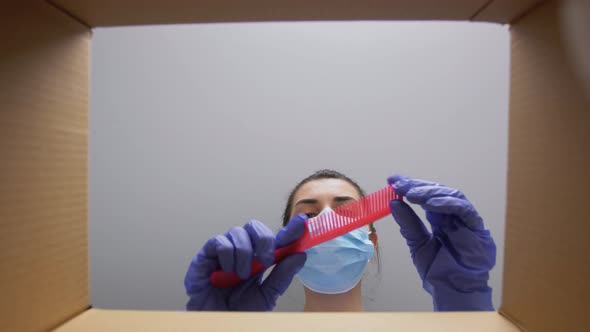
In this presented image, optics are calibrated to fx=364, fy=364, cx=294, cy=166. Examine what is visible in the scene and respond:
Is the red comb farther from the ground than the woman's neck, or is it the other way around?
the red comb

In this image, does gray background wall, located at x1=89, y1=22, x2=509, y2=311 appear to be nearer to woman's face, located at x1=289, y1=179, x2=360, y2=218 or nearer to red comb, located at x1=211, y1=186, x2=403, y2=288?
woman's face, located at x1=289, y1=179, x2=360, y2=218

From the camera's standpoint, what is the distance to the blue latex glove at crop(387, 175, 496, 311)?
2.47ft

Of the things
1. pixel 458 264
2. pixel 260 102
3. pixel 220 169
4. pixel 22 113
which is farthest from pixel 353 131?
pixel 22 113

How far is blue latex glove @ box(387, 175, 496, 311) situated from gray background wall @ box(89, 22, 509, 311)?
76cm

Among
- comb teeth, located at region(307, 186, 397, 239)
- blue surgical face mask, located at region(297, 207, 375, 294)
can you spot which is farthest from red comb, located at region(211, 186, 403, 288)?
blue surgical face mask, located at region(297, 207, 375, 294)

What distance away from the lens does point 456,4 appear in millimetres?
330

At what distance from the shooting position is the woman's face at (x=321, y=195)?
129 centimetres

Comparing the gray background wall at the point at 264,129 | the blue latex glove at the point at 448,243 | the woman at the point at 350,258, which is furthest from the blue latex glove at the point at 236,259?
the gray background wall at the point at 264,129

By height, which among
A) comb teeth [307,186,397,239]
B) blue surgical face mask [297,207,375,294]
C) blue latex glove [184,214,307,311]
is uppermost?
comb teeth [307,186,397,239]

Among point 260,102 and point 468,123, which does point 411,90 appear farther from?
point 260,102

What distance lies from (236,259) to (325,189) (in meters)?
0.73

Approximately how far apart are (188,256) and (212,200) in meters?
0.28

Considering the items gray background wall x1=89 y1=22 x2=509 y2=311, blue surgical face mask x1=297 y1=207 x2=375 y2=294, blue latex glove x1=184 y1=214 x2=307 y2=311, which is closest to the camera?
blue latex glove x1=184 y1=214 x2=307 y2=311

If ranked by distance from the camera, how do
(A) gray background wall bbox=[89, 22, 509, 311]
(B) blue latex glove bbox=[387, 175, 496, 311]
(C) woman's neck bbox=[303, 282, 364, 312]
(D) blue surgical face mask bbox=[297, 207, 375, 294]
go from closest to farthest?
(B) blue latex glove bbox=[387, 175, 496, 311], (D) blue surgical face mask bbox=[297, 207, 375, 294], (C) woman's neck bbox=[303, 282, 364, 312], (A) gray background wall bbox=[89, 22, 509, 311]
